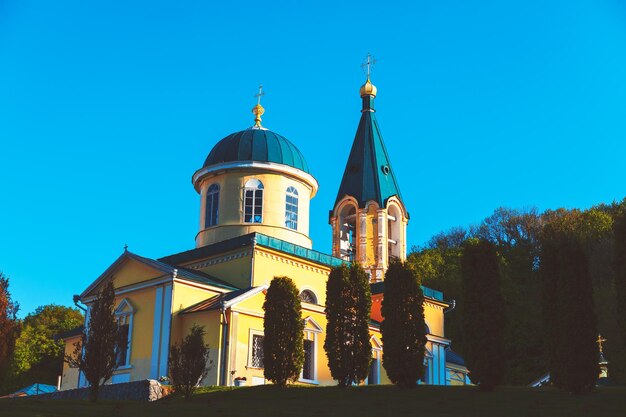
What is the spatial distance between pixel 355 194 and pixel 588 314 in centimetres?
2143

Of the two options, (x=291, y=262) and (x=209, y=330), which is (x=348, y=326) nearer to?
(x=209, y=330)

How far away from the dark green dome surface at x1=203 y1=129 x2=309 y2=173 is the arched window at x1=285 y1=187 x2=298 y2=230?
1.13 m

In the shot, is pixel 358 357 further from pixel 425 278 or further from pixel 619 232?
pixel 425 278

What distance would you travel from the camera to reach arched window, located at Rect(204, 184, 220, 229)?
33.8m

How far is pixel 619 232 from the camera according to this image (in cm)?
1917

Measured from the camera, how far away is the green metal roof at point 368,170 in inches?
1564

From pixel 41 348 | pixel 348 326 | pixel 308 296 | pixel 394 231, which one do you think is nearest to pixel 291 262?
pixel 308 296

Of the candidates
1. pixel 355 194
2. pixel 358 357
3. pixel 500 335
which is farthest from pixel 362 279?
pixel 355 194

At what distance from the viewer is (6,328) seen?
23.2 m

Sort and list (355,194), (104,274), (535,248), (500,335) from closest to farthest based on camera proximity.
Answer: (500,335) → (104,274) → (355,194) → (535,248)

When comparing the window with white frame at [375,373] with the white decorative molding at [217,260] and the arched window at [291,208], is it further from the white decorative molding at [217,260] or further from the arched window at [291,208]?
the arched window at [291,208]

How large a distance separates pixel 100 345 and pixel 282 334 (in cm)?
537

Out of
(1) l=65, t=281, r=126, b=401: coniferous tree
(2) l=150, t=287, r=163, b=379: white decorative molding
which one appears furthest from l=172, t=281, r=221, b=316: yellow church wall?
(1) l=65, t=281, r=126, b=401: coniferous tree

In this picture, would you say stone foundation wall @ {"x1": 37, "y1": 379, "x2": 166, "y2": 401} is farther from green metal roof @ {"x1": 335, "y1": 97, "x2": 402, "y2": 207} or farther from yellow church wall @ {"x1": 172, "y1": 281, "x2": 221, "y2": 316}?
green metal roof @ {"x1": 335, "y1": 97, "x2": 402, "y2": 207}
